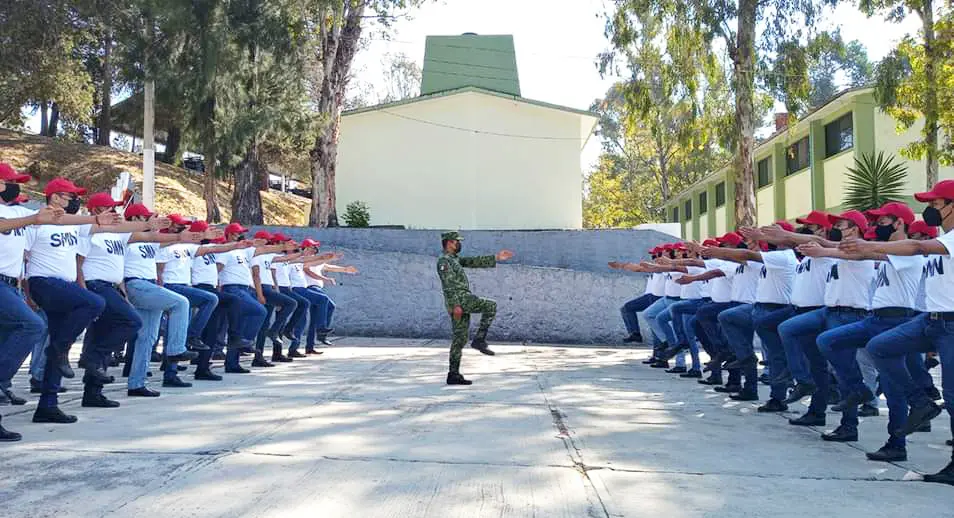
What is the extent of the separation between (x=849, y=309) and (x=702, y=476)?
2707mm

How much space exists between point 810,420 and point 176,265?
22.4 feet

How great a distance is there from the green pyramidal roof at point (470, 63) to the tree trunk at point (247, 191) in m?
8.62

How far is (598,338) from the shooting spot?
18.0 m

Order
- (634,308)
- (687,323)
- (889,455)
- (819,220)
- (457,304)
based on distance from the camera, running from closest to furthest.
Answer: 1. (889,455)
2. (819,220)
3. (457,304)
4. (687,323)
5. (634,308)

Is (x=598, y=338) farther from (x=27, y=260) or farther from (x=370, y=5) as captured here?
(x=27, y=260)

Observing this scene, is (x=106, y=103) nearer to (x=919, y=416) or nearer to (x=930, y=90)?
(x=930, y=90)

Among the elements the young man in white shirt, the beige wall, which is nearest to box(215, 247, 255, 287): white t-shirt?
the young man in white shirt

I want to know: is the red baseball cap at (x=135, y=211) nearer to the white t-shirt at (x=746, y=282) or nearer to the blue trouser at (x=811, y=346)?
the blue trouser at (x=811, y=346)

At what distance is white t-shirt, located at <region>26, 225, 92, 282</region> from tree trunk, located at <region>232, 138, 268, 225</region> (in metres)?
15.5

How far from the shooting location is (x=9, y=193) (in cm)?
628

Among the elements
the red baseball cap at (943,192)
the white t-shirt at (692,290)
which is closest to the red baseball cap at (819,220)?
the red baseball cap at (943,192)

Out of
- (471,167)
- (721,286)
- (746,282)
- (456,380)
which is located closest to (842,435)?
(746,282)

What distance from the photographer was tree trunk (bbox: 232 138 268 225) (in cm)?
2197

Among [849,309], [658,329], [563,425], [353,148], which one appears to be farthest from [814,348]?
[353,148]
